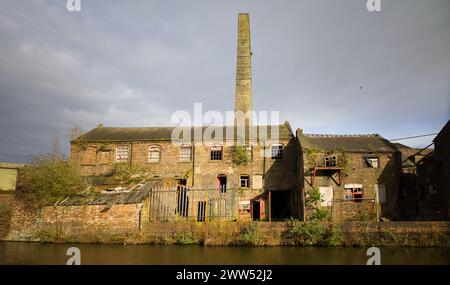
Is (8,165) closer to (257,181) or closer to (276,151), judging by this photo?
(257,181)

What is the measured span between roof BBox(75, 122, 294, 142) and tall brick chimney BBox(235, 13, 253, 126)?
114 inches

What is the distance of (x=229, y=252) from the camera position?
491 inches

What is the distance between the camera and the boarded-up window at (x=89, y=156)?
78.4 feet

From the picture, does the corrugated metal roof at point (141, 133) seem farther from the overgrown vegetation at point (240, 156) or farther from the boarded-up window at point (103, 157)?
the overgrown vegetation at point (240, 156)

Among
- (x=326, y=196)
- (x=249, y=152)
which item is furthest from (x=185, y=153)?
(x=326, y=196)

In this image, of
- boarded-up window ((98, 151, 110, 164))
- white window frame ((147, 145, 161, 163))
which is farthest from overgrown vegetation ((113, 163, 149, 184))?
boarded-up window ((98, 151, 110, 164))

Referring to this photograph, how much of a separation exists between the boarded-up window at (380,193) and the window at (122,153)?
17977mm

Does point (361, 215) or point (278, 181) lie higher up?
point (278, 181)

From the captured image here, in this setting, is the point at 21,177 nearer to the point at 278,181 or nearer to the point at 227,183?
the point at 227,183

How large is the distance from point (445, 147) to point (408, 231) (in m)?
7.74

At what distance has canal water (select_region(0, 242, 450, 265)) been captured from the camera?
34.3 ft

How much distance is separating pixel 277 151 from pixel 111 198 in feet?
40.4

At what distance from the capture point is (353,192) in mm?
19047

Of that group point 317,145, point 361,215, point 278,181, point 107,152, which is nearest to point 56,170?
point 107,152
